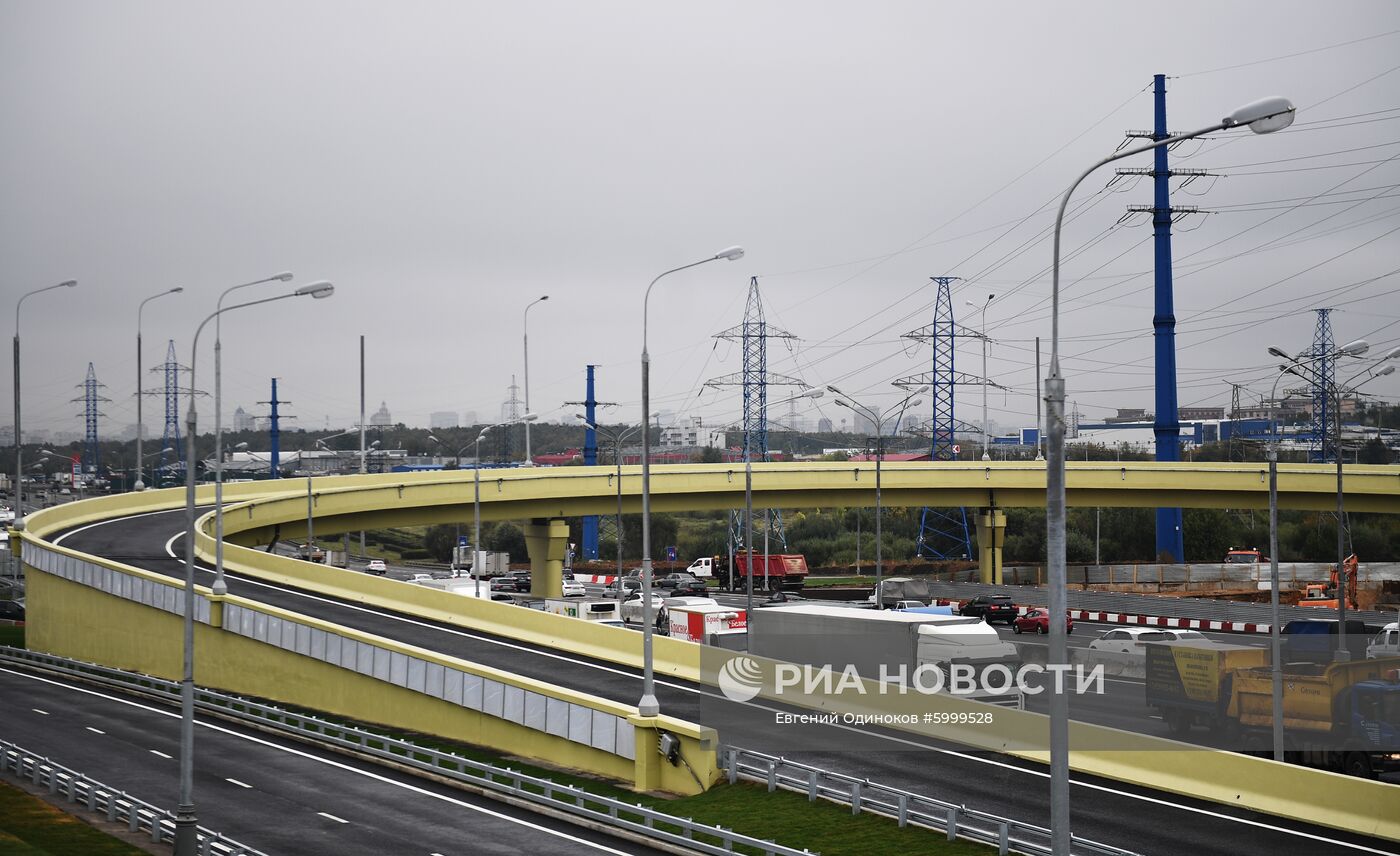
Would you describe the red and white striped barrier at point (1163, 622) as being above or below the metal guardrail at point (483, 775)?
below

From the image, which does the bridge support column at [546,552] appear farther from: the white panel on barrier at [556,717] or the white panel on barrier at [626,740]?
the white panel on barrier at [626,740]

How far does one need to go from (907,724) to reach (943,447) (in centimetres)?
8065

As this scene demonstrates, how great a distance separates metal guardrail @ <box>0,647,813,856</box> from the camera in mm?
26922

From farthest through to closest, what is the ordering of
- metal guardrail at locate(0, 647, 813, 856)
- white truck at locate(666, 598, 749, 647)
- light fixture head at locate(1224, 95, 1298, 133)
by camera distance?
white truck at locate(666, 598, 749, 647)
metal guardrail at locate(0, 647, 813, 856)
light fixture head at locate(1224, 95, 1298, 133)

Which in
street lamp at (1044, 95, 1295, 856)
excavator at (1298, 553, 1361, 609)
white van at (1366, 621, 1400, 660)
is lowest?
excavator at (1298, 553, 1361, 609)

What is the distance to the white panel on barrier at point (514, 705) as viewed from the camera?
37.6 m

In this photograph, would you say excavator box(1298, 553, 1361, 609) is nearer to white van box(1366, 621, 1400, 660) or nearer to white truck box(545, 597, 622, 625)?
white van box(1366, 621, 1400, 660)

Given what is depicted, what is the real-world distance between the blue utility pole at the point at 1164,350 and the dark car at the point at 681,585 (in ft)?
113

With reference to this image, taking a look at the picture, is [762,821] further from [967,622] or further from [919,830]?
[967,622]

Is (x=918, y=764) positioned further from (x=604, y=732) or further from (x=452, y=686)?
(x=452, y=686)

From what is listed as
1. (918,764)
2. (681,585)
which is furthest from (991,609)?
(918,764)

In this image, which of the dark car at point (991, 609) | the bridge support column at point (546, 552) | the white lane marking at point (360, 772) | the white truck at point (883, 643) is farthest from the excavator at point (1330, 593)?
the white lane marking at point (360, 772)

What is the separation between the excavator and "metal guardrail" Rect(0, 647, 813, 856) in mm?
49863

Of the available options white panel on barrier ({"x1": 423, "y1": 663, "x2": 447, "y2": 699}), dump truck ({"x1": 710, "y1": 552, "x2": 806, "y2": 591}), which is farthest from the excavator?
white panel on barrier ({"x1": 423, "y1": 663, "x2": 447, "y2": 699})
